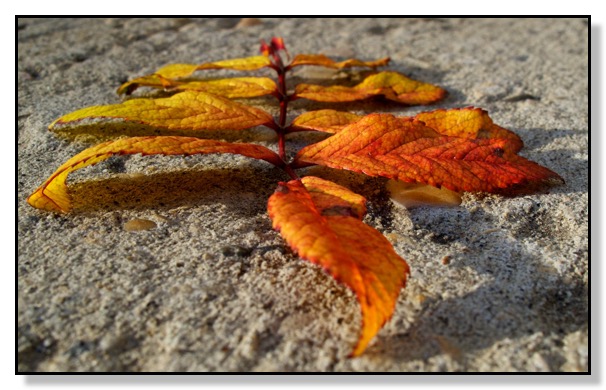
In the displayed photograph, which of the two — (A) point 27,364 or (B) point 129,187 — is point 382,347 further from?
(B) point 129,187

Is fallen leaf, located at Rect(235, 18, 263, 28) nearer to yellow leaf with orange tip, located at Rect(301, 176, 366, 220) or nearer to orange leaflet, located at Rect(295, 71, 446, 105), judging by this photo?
orange leaflet, located at Rect(295, 71, 446, 105)

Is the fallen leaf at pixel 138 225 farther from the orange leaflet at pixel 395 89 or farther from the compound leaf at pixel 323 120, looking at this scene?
the orange leaflet at pixel 395 89

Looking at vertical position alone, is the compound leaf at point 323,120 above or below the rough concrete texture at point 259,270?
above

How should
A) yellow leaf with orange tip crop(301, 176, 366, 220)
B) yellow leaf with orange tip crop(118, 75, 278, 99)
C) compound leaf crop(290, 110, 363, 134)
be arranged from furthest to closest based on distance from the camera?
yellow leaf with orange tip crop(118, 75, 278, 99) → compound leaf crop(290, 110, 363, 134) → yellow leaf with orange tip crop(301, 176, 366, 220)

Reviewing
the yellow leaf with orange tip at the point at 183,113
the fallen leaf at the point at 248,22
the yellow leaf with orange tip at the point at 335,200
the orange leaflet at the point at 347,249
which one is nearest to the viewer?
the orange leaflet at the point at 347,249

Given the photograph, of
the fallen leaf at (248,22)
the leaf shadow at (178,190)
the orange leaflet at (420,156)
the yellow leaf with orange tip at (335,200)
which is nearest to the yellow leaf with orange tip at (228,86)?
the leaf shadow at (178,190)

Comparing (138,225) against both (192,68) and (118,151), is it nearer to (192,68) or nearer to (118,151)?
(118,151)

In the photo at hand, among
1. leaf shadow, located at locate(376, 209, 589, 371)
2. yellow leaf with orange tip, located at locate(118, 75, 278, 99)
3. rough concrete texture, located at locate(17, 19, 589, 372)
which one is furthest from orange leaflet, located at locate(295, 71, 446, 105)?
leaf shadow, located at locate(376, 209, 589, 371)
